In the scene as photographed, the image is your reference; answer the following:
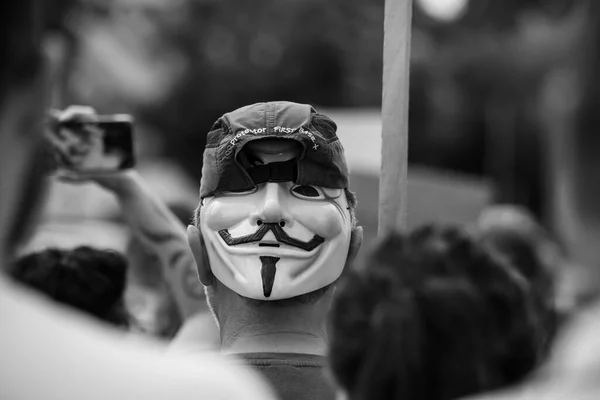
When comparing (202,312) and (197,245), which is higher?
(197,245)

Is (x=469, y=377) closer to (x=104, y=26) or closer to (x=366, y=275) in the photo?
(x=366, y=275)

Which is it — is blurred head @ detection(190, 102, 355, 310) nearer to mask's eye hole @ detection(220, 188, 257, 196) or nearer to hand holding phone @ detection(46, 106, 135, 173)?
mask's eye hole @ detection(220, 188, 257, 196)

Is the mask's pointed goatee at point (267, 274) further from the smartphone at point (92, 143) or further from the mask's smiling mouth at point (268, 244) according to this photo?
the smartphone at point (92, 143)

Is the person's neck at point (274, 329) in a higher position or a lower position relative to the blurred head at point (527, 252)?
higher

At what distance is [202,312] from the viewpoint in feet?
11.4

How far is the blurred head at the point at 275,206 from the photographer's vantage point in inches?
110

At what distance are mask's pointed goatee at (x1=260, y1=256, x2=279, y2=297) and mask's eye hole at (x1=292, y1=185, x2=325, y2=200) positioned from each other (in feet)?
0.55

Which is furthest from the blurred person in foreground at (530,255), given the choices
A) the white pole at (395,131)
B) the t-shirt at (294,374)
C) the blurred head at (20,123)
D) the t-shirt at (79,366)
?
the blurred head at (20,123)

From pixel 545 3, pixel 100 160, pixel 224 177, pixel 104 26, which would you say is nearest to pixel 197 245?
pixel 224 177

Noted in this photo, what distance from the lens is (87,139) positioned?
3455mm

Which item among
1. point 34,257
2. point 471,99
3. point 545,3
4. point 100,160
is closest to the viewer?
point 34,257

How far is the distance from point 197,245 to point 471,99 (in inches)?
653

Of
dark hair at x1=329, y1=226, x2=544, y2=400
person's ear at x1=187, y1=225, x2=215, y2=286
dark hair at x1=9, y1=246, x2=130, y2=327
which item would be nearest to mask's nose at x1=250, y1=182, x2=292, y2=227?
person's ear at x1=187, y1=225, x2=215, y2=286

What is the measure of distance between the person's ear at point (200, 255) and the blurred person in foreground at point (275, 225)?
0.04m
